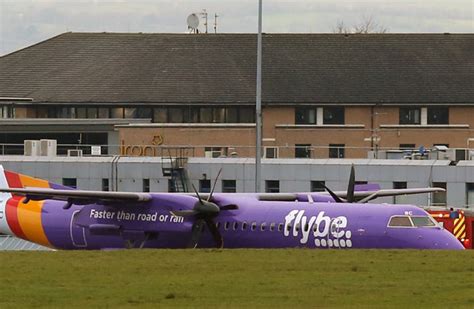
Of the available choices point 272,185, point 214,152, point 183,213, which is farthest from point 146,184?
point 183,213

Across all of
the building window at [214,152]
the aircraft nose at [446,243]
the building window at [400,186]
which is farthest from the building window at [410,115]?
the aircraft nose at [446,243]

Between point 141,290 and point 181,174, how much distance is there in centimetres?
4424

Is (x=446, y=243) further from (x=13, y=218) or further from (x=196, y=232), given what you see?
(x=13, y=218)

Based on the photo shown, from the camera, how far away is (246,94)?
94500mm

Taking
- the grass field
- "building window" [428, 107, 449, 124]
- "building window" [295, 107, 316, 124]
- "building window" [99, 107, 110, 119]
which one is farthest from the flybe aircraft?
"building window" [99, 107, 110, 119]

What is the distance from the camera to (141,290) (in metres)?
29.0

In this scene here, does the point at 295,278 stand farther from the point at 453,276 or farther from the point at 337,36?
the point at 337,36

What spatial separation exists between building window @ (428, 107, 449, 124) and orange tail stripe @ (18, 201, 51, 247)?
45221 mm

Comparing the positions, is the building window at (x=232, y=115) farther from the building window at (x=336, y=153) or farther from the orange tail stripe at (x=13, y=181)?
the orange tail stripe at (x=13, y=181)

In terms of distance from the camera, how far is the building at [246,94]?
297 ft

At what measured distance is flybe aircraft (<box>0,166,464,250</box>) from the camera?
43.0 metres

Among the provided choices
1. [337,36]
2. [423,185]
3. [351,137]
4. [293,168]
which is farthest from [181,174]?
[337,36]

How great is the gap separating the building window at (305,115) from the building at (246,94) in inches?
2.4

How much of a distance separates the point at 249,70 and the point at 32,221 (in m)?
45.3
